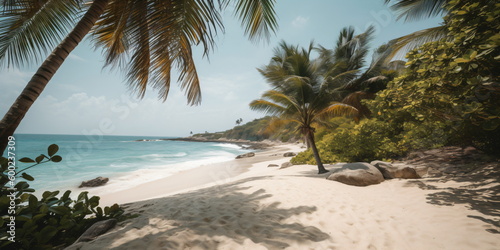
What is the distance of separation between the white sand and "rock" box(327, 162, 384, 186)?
901 mm

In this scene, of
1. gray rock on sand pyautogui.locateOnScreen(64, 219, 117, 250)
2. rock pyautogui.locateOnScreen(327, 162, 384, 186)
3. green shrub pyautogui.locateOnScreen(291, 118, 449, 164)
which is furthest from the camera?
green shrub pyautogui.locateOnScreen(291, 118, 449, 164)

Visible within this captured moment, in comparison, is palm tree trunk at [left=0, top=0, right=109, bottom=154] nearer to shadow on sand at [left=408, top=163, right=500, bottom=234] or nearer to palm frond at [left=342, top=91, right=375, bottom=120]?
shadow on sand at [left=408, top=163, right=500, bottom=234]

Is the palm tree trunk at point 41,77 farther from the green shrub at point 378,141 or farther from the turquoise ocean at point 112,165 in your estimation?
the green shrub at point 378,141

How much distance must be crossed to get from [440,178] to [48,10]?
9.61 m

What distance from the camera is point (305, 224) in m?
2.92

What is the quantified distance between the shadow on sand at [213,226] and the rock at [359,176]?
257cm

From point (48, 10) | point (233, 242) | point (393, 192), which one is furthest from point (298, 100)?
point (48, 10)

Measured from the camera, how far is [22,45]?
3.27 meters

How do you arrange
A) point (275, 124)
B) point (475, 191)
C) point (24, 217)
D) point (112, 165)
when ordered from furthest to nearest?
1. point (112, 165)
2. point (275, 124)
3. point (475, 191)
4. point (24, 217)

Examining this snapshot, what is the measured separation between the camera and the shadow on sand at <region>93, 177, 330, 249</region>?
2342 millimetres

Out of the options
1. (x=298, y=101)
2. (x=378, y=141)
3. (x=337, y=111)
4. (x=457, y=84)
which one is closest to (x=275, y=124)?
(x=298, y=101)

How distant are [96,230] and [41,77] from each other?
2135 mm

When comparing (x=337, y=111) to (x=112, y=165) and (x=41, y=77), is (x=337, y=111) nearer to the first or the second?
(x=41, y=77)

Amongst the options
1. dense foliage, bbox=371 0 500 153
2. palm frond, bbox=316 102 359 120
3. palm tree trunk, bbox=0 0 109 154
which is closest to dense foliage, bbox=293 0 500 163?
dense foliage, bbox=371 0 500 153
